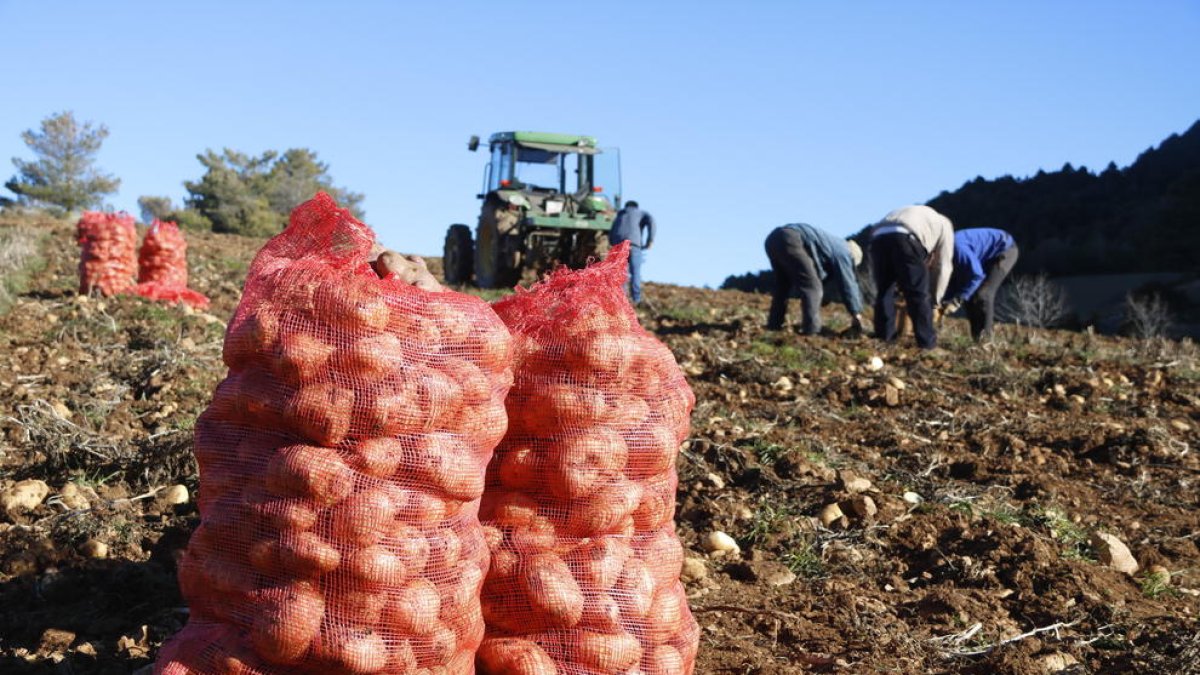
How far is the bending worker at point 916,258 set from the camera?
30.9 feet

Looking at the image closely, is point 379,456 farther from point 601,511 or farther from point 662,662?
point 662,662

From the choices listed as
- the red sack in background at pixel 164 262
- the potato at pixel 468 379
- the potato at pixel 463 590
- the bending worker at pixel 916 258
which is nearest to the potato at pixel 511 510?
the potato at pixel 463 590

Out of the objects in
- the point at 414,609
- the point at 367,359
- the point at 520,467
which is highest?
the point at 367,359

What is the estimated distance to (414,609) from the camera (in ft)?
8.07

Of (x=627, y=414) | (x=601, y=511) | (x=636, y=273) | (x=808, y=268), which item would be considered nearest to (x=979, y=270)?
(x=808, y=268)

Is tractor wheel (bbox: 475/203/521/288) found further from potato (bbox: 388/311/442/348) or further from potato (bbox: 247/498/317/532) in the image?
potato (bbox: 247/498/317/532)

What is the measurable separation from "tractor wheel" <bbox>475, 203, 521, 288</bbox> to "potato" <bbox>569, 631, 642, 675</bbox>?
1140 cm

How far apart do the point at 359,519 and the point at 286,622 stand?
25 cm

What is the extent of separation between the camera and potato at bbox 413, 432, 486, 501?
98.0 inches

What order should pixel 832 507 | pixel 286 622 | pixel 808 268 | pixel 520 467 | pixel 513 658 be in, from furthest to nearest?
pixel 808 268, pixel 832 507, pixel 520 467, pixel 513 658, pixel 286 622

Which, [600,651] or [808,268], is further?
[808,268]

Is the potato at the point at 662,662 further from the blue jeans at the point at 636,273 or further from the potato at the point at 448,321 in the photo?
the blue jeans at the point at 636,273

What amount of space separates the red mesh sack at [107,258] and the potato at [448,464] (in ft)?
26.0

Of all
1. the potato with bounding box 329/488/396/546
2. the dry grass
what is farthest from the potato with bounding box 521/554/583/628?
the dry grass
